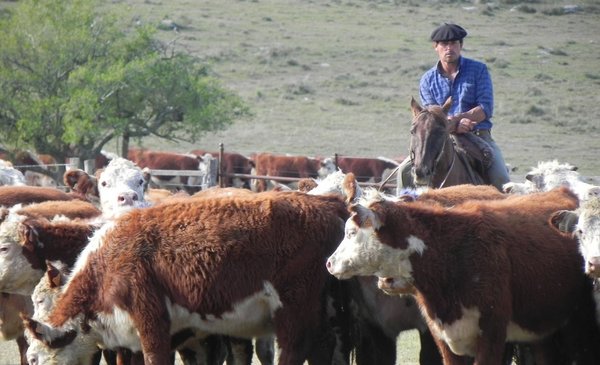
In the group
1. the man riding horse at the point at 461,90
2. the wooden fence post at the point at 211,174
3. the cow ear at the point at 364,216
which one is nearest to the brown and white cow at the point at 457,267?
the cow ear at the point at 364,216

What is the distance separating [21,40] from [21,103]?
2056 mm

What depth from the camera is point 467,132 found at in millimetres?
11164

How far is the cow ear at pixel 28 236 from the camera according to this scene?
8844 millimetres

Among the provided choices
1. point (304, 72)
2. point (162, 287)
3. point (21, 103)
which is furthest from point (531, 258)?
point (304, 72)

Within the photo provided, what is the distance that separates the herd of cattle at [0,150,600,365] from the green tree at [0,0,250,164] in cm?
2268

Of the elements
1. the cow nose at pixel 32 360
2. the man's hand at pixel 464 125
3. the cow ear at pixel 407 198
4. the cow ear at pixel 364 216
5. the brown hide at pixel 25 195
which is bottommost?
the brown hide at pixel 25 195

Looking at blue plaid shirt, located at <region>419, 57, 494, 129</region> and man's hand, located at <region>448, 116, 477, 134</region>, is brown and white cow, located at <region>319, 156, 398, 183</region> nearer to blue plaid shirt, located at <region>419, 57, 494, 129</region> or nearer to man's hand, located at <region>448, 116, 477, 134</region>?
blue plaid shirt, located at <region>419, 57, 494, 129</region>

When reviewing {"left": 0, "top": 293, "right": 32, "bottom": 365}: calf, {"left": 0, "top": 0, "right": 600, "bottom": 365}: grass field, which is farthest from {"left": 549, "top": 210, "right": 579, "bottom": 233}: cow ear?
{"left": 0, "top": 0, "right": 600, "bottom": 365}: grass field

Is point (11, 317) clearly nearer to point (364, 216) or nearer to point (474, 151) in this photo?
point (364, 216)

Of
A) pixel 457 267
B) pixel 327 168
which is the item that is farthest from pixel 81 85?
pixel 457 267

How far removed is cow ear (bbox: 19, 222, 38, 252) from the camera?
348 inches

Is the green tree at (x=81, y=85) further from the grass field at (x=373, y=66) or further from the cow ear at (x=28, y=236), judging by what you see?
the cow ear at (x=28, y=236)

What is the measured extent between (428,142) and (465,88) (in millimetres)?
1283

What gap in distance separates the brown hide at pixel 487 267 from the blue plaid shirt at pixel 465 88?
11.3ft
